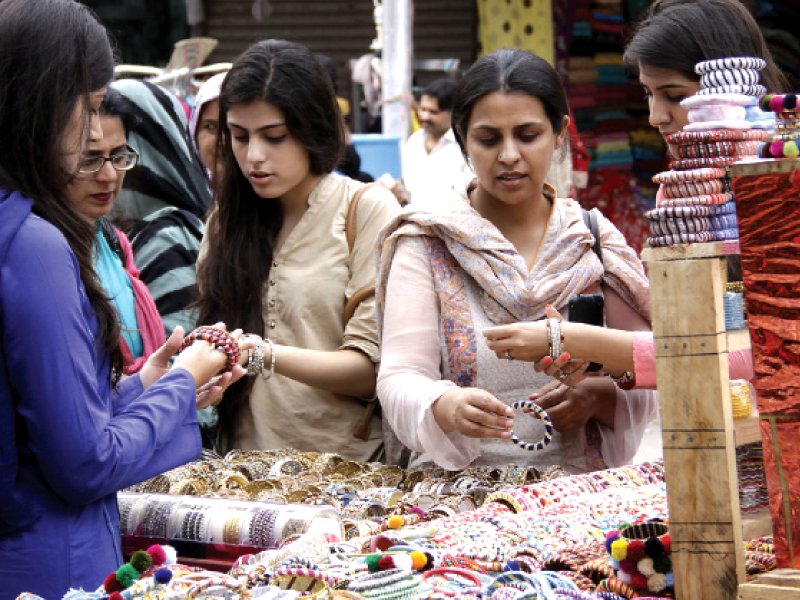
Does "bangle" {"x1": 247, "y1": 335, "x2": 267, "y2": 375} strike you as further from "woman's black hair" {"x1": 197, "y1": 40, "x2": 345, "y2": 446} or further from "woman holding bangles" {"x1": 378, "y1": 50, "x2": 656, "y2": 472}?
"woman holding bangles" {"x1": 378, "y1": 50, "x2": 656, "y2": 472}

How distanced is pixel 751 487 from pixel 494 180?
4.03 feet

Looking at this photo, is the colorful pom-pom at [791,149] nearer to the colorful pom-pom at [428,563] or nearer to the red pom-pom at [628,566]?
the red pom-pom at [628,566]

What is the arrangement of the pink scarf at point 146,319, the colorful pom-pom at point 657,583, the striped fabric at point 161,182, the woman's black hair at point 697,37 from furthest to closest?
1. the striped fabric at point 161,182
2. the pink scarf at point 146,319
3. the woman's black hair at point 697,37
4. the colorful pom-pom at point 657,583

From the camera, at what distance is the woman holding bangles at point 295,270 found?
3.36 metres

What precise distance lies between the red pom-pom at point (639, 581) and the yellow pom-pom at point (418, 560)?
11.5 inches

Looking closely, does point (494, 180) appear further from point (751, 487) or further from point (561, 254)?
point (751, 487)

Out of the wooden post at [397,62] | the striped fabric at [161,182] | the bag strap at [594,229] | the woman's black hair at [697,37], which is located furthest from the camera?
the wooden post at [397,62]

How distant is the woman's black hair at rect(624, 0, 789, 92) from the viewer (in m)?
2.58

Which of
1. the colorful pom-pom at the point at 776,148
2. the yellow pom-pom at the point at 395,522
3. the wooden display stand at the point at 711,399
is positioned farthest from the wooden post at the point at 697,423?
the yellow pom-pom at the point at 395,522

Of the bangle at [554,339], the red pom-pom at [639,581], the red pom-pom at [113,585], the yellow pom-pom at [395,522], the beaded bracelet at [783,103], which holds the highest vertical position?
the beaded bracelet at [783,103]

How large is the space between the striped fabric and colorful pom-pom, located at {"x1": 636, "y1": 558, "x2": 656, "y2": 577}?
7.93ft

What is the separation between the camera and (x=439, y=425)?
266 cm

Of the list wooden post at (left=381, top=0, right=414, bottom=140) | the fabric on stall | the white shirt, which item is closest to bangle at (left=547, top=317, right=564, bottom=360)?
the white shirt

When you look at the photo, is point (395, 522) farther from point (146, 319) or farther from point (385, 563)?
point (146, 319)
